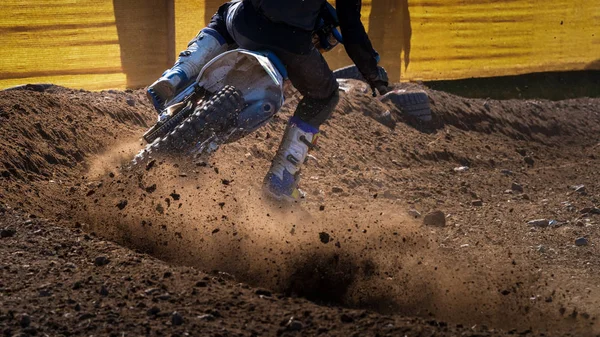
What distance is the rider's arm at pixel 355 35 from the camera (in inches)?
244

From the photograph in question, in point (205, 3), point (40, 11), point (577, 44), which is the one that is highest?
point (577, 44)

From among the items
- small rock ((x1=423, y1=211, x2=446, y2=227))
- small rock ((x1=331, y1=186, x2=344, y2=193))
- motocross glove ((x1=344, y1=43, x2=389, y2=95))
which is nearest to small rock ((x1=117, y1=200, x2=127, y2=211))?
motocross glove ((x1=344, y1=43, x2=389, y2=95))

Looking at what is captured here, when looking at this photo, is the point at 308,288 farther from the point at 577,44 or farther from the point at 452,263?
the point at 577,44

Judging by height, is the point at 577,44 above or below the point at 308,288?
above

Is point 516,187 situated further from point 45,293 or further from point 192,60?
point 45,293

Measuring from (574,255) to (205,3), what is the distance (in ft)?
18.2

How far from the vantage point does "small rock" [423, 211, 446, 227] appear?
23.4 feet

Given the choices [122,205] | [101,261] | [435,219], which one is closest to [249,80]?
[122,205]

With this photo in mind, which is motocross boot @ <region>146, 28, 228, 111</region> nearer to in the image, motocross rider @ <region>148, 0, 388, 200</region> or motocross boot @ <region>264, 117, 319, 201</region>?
motocross rider @ <region>148, 0, 388, 200</region>

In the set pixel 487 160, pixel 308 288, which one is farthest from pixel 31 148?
pixel 487 160

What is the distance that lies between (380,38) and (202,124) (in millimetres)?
6542

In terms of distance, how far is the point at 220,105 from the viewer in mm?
5730

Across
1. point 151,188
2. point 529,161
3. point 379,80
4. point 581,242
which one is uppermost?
point 529,161

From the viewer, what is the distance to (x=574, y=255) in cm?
646
